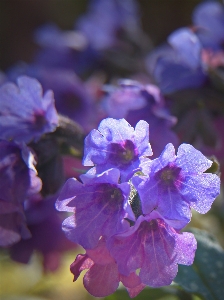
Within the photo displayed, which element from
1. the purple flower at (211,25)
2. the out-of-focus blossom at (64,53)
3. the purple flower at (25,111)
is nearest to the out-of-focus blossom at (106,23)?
the out-of-focus blossom at (64,53)

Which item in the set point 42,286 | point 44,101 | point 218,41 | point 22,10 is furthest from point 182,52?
point 22,10

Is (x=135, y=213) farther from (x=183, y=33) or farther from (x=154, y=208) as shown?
(x=183, y=33)

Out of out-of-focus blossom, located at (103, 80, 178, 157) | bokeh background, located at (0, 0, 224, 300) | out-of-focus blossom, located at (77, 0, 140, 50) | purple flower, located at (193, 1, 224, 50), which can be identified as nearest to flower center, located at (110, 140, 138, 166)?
out-of-focus blossom, located at (103, 80, 178, 157)

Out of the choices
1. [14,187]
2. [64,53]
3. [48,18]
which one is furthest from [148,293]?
[48,18]

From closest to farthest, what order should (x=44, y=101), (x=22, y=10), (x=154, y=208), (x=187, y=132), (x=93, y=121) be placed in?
(x=154, y=208), (x=44, y=101), (x=187, y=132), (x=93, y=121), (x=22, y=10)

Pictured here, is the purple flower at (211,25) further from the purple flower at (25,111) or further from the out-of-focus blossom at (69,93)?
the purple flower at (25,111)

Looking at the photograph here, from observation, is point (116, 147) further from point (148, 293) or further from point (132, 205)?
point (148, 293)

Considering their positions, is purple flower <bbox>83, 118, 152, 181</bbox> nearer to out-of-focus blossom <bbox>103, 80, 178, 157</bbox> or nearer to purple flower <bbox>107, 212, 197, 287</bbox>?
purple flower <bbox>107, 212, 197, 287</bbox>
